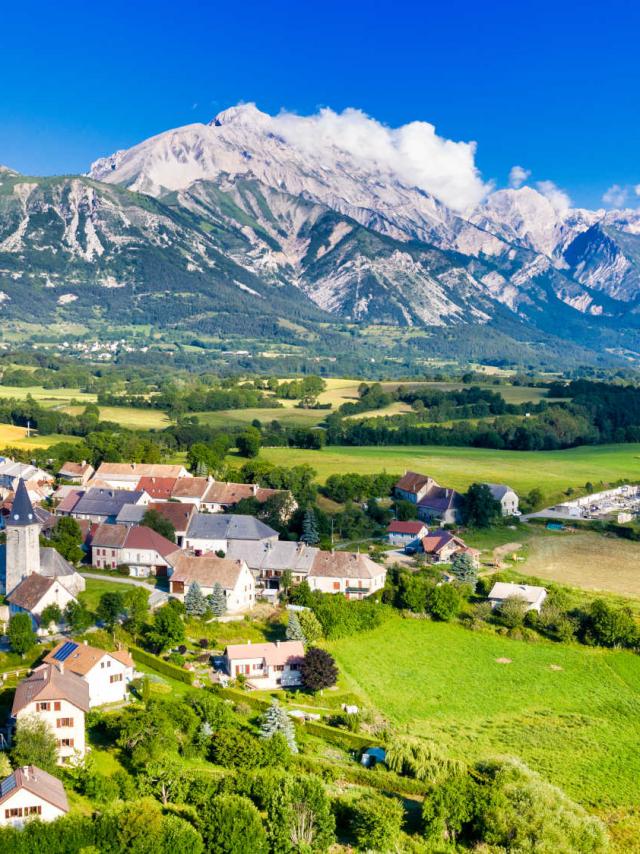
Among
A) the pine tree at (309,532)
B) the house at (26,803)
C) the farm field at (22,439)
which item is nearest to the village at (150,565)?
the house at (26,803)

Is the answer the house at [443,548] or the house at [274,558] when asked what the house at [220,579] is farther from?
the house at [443,548]

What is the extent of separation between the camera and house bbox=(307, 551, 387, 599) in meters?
54.7

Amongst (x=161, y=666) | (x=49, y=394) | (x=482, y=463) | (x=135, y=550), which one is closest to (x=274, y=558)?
(x=135, y=550)

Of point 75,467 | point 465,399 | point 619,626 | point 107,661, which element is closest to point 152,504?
point 75,467

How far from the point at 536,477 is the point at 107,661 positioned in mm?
64305

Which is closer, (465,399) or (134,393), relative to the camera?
(465,399)

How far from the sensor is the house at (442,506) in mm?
75812

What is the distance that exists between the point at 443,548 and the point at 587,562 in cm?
1087

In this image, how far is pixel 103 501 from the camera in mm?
68938

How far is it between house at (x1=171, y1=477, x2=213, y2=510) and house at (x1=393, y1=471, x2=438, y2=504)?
18628 millimetres

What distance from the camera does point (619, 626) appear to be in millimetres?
47500

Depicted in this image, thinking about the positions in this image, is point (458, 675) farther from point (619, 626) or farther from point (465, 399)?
point (465, 399)

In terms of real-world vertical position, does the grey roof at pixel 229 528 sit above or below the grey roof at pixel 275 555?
above

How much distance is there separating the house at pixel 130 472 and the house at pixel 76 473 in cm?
144
